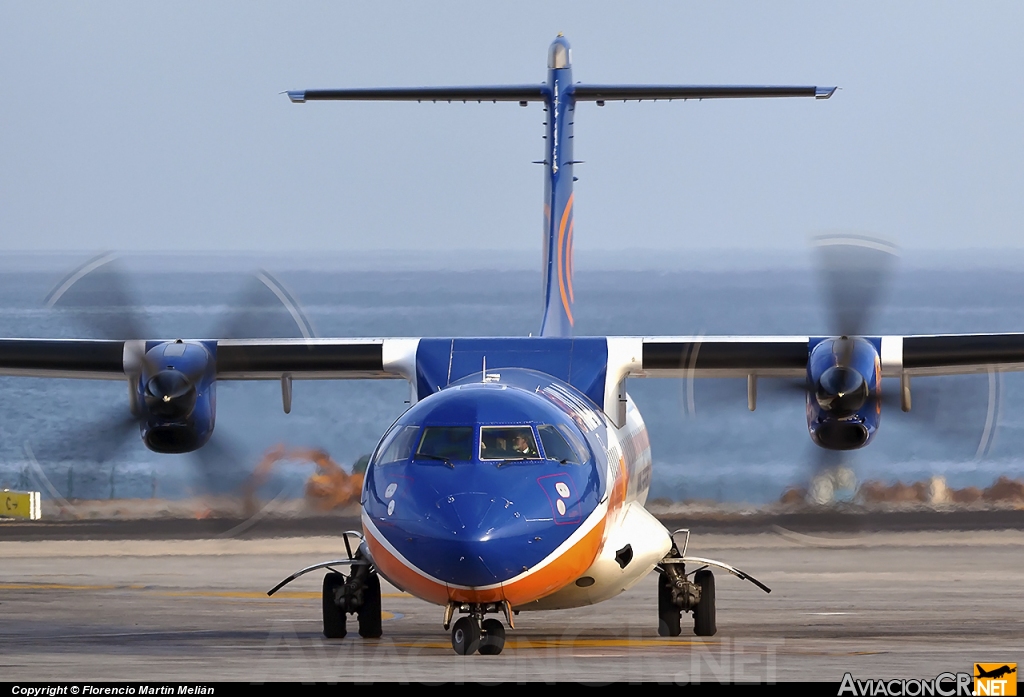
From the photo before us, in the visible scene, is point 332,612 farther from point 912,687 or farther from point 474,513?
point 912,687

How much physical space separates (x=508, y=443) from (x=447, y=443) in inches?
18.6

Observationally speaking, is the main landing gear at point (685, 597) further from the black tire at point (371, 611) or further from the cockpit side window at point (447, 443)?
the cockpit side window at point (447, 443)

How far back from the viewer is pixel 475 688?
11.0m

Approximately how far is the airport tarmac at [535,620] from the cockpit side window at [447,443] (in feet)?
5.53

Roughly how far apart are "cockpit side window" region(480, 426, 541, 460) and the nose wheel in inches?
49.1

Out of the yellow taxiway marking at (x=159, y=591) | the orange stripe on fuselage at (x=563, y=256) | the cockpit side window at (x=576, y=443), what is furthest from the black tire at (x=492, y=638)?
the orange stripe on fuselage at (x=563, y=256)

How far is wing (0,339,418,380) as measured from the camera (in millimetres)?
16188

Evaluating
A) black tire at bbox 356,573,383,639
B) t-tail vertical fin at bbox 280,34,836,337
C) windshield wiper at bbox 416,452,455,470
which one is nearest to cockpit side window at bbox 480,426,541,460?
windshield wiper at bbox 416,452,455,470

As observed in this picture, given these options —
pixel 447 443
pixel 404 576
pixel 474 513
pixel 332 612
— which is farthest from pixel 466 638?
pixel 332 612

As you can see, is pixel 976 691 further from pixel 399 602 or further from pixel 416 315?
pixel 416 315

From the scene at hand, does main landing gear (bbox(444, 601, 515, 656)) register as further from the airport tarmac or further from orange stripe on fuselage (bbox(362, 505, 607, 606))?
the airport tarmac

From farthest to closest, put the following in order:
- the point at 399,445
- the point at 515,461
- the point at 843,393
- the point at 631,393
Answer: the point at 631,393 → the point at 843,393 → the point at 399,445 → the point at 515,461

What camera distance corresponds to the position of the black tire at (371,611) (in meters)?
14.4

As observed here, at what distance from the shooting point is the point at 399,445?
1199 cm
